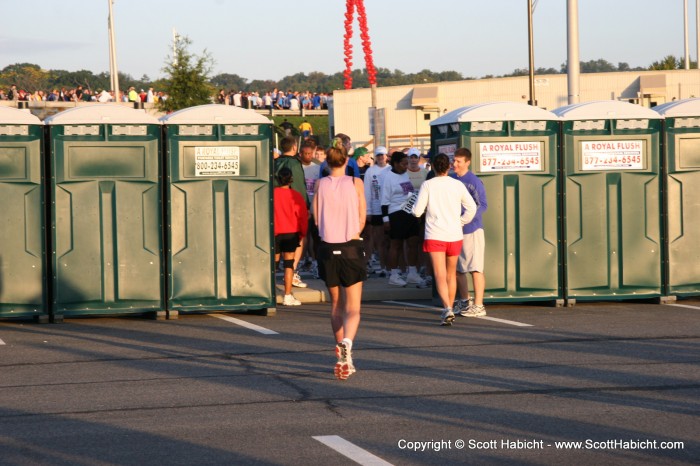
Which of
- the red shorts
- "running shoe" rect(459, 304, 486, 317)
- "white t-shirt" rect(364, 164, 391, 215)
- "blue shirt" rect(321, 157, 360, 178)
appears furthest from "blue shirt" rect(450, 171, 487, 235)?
"white t-shirt" rect(364, 164, 391, 215)

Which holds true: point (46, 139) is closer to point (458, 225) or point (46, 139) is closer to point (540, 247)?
point (458, 225)

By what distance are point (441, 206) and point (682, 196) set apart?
354 cm

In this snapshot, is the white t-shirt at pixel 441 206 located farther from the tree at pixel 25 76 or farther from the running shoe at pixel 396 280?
the tree at pixel 25 76

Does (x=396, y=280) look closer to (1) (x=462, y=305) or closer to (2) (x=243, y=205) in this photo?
(1) (x=462, y=305)

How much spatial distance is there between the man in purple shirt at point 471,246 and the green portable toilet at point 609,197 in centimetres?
145

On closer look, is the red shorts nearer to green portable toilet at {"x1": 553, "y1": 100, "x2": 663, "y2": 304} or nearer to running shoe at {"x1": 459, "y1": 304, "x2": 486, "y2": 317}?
running shoe at {"x1": 459, "y1": 304, "x2": 486, "y2": 317}

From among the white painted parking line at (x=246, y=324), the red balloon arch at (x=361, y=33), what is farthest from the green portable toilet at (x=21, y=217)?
the red balloon arch at (x=361, y=33)

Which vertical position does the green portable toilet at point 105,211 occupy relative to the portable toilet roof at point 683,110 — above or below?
below

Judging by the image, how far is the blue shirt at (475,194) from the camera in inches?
499

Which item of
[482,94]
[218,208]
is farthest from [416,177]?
[482,94]

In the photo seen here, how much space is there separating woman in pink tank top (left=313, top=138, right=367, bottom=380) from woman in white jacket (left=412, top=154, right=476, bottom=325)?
105 inches

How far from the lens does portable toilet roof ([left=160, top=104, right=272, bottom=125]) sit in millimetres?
13102

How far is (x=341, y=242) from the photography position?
30.5 feet

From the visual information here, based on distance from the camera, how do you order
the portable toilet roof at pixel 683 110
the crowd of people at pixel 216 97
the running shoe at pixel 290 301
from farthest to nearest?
the crowd of people at pixel 216 97, the running shoe at pixel 290 301, the portable toilet roof at pixel 683 110
